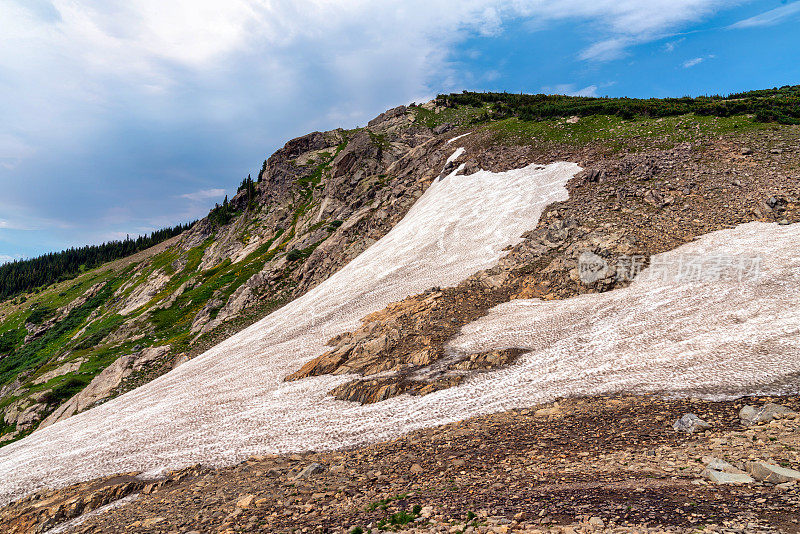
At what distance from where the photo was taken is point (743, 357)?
16.7 metres

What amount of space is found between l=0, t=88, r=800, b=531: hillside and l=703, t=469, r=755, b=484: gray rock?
1265mm

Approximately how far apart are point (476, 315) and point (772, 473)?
20.0m

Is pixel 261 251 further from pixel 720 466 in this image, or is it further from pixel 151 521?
pixel 720 466

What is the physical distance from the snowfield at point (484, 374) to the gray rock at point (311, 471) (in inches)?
95.5

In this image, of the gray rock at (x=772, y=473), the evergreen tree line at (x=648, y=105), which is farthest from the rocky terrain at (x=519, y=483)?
the evergreen tree line at (x=648, y=105)

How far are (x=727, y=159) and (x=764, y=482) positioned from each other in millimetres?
41044

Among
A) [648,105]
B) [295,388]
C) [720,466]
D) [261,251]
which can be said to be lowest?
[720,466]

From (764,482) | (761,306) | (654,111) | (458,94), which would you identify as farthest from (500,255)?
(458,94)

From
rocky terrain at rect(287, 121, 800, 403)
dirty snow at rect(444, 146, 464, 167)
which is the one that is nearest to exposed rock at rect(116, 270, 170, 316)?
dirty snow at rect(444, 146, 464, 167)

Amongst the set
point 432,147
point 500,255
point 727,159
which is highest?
point 432,147

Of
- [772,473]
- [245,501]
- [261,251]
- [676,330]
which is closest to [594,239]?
[676,330]

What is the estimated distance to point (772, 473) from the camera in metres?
8.78

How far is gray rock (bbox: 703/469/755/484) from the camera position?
8898mm

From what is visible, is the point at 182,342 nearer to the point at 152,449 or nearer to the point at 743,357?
the point at 152,449
